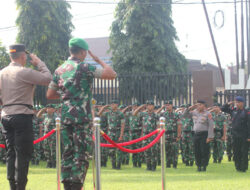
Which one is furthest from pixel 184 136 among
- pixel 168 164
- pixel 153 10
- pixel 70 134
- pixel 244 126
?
pixel 153 10

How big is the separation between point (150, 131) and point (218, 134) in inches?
148

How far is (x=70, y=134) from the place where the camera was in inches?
194

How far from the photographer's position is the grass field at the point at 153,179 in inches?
360

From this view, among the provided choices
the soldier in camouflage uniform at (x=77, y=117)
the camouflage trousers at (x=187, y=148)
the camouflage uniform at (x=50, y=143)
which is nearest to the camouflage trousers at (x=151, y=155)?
the camouflage trousers at (x=187, y=148)

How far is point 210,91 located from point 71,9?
14476mm

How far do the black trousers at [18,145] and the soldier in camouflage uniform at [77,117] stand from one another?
593mm

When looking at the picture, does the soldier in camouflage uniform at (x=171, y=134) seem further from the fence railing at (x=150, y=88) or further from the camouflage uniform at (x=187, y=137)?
the fence railing at (x=150, y=88)

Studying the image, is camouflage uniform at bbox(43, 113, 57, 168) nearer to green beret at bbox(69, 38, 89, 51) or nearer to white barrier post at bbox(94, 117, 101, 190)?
white barrier post at bbox(94, 117, 101, 190)

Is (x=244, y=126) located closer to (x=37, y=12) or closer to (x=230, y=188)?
(x=230, y=188)

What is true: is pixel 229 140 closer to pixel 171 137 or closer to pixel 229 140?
pixel 229 140

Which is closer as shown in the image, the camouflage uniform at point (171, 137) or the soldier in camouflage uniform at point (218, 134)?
the camouflage uniform at point (171, 137)

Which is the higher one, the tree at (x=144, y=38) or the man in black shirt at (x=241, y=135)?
the tree at (x=144, y=38)

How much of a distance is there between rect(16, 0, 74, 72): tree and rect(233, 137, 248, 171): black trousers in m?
16.5

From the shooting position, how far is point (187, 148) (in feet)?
46.1
